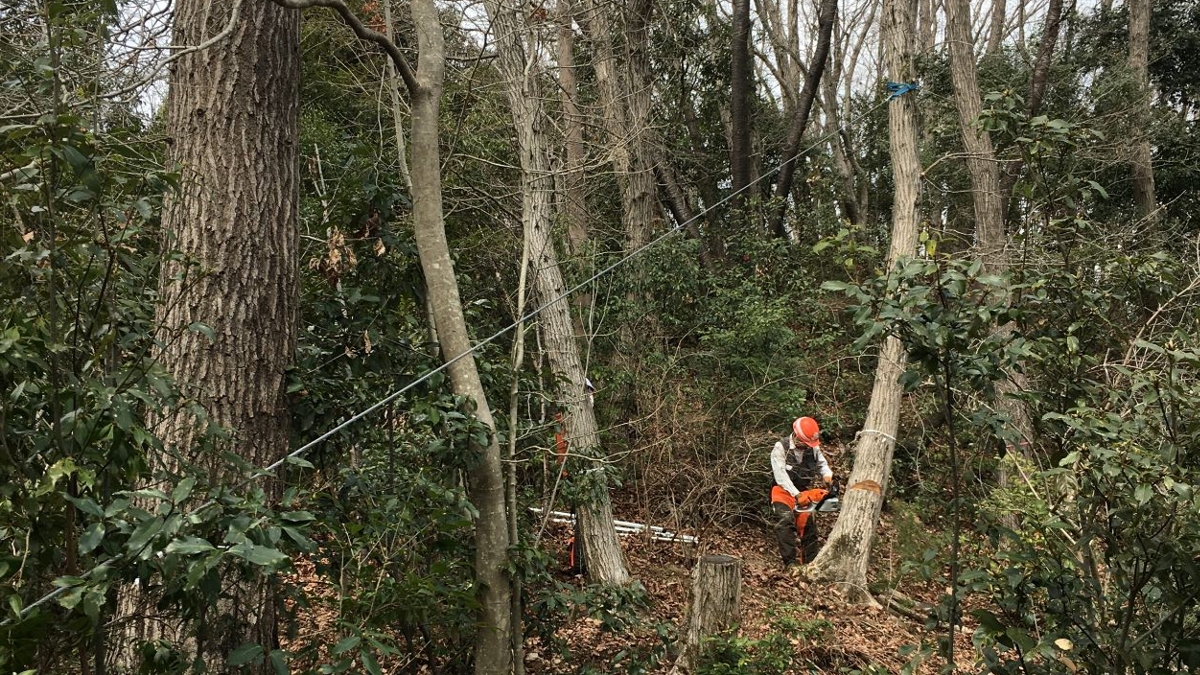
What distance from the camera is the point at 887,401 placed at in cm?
818

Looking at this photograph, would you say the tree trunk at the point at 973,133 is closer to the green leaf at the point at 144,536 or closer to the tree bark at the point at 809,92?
the tree bark at the point at 809,92

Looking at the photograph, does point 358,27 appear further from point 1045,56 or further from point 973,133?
point 1045,56

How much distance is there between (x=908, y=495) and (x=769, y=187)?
24.4 feet

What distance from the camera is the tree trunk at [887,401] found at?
7.96 m

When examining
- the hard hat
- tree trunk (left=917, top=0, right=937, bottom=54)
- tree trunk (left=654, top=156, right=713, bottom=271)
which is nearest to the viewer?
the hard hat


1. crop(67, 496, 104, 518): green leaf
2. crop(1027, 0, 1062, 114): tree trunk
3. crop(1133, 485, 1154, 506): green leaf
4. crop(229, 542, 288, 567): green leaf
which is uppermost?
crop(1027, 0, 1062, 114): tree trunk

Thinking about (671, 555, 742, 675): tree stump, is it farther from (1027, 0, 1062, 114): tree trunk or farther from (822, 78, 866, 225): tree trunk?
(822, 78, 866, 225): tree trunk

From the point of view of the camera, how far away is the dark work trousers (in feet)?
27.6

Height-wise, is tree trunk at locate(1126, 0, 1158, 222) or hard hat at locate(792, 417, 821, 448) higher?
tree trunk at locate(1126, 0, 1158, 222)

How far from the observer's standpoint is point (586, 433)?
7031 mm

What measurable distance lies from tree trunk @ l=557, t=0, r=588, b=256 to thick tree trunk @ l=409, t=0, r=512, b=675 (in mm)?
2956

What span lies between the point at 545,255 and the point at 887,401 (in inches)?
165

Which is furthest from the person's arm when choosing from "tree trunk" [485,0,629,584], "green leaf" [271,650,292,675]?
"green leaf" [271,650,292,675]

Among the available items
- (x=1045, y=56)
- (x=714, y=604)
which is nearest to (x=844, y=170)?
(x=1045, y=56)
